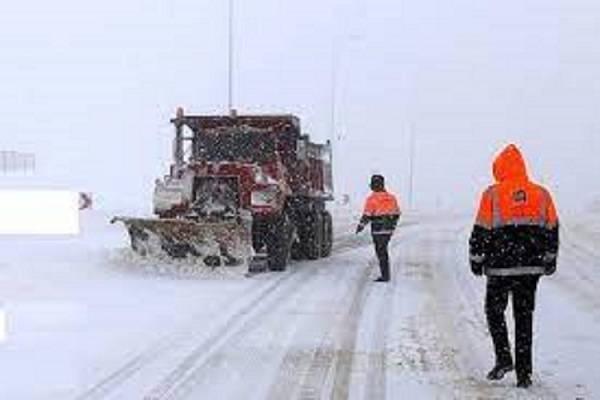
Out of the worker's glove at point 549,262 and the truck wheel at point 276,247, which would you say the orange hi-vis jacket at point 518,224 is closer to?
the worker's glove at point 549,262

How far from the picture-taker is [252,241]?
57.3ft

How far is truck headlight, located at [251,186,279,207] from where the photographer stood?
650 inches

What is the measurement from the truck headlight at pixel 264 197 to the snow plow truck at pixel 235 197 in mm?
15

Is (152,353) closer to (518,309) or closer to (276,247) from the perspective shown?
(518,309)

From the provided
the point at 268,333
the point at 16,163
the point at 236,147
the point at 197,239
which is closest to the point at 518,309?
the point at 268,333

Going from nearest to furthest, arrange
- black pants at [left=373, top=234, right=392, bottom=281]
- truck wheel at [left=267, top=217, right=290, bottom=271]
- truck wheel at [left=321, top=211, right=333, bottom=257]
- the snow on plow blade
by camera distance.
Result: black pants at [left=373, top=234, right=392, bottom=281] < the snow on plow blade < truck wheel at [left=267, top=217, right=290, bottom=271] < truck wheel at [left=321, top=211, right=333, bottom=257]

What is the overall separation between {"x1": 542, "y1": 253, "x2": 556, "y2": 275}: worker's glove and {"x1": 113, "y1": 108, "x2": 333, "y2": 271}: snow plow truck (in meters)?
8.55

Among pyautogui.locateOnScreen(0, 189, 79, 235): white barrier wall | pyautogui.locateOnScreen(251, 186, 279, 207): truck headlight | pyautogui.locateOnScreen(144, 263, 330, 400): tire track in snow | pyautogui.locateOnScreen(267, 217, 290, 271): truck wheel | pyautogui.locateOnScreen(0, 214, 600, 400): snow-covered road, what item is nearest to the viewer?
pyautogui.locateOnScreen(144, 263, 330, 400): tire track in snow

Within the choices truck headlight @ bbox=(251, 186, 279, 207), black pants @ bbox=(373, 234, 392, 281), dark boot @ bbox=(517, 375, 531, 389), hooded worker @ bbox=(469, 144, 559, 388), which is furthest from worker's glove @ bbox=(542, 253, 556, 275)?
truck headlight @ bbox=(251, 186, 279, 207)

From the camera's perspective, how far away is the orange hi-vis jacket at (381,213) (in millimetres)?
15305

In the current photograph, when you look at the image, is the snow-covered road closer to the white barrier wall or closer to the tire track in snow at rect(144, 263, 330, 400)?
the tire track in snow at rect(144, 263, 330, 400)

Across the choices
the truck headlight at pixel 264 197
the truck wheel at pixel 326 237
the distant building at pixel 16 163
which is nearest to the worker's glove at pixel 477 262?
the truck headlight at pixel 264 197

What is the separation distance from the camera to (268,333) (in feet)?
33.8

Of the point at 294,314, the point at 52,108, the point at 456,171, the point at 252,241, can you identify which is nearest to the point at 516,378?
the point at 294,314
